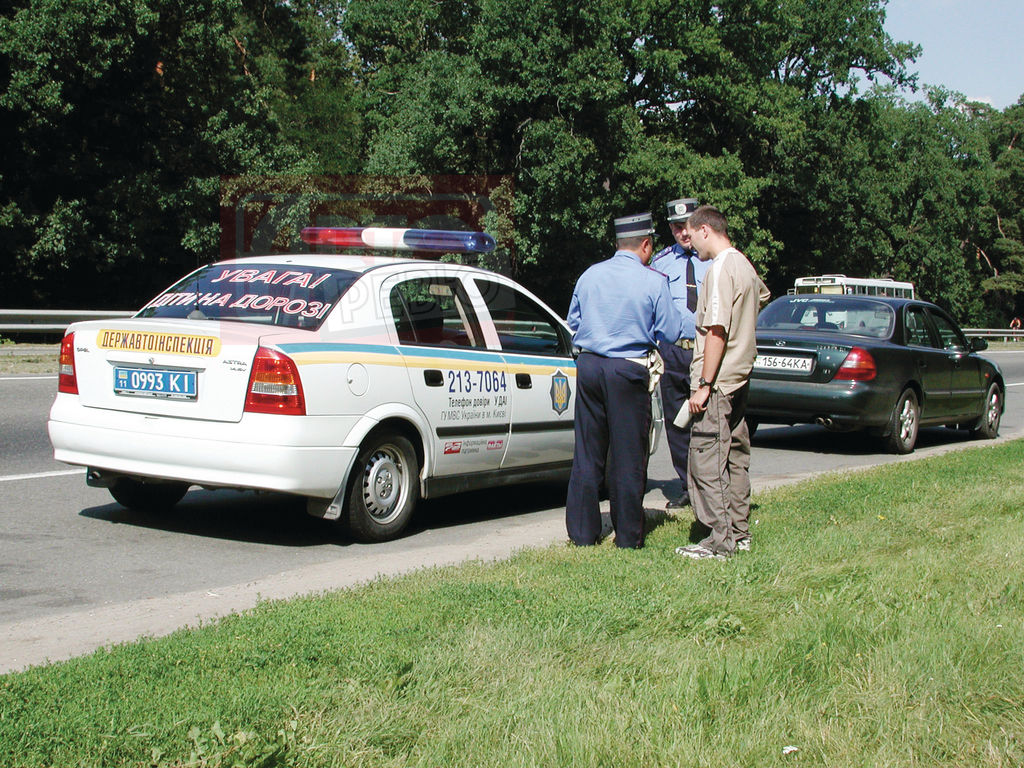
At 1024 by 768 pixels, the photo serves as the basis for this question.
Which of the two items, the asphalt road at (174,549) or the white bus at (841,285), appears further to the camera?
the white bus at (841,285)

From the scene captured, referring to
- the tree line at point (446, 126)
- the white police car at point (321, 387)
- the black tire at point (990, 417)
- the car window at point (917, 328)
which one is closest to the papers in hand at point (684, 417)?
the white police car at point (321, 387)

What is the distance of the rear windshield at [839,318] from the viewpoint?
12.0 m

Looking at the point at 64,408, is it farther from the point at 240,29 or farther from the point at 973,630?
the point at 240,29

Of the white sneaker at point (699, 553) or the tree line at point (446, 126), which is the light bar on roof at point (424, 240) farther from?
the tree line at point (446, 126)

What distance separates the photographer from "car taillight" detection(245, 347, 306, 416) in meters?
6.24

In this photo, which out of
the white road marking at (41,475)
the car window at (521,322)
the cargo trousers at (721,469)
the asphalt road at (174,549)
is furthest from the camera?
the white road marking at (41,475)

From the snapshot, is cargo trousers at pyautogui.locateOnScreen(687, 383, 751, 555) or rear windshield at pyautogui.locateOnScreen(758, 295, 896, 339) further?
rear windshield at pyautogui.locateOnScreen(758, 295, 896, 339)

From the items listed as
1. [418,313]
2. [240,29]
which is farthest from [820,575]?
[240,29]

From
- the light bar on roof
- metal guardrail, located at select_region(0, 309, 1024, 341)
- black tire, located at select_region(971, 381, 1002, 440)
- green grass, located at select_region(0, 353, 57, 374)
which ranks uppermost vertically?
the light bar on roof

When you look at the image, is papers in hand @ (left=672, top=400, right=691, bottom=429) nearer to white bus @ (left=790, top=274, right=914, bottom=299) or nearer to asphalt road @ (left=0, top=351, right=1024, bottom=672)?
asphalt road @ (left=0, top=351, right=1024, bottom=672)

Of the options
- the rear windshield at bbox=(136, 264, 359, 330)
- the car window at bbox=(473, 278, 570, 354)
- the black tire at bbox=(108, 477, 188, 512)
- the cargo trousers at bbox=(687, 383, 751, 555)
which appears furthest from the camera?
the car window at bbox=(473, 278, 570, 354)

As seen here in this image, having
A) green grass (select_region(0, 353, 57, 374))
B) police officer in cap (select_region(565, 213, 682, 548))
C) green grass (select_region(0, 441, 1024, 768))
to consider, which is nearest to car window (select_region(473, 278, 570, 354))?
police officer in cap (select_region(565, 213, 682, 548))

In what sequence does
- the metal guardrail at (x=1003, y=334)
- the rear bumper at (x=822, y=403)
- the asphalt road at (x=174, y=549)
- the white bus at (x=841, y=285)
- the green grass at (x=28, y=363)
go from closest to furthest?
the asphalt road at (x=174, y=549) → the rear bumper at (x=822, y=403) → the green grass at (x=28, y=363) → the white bus at (x=841, y=285) → the metal guardrail at (x=1003, y=334)

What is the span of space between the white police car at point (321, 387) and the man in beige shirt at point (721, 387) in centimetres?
184
